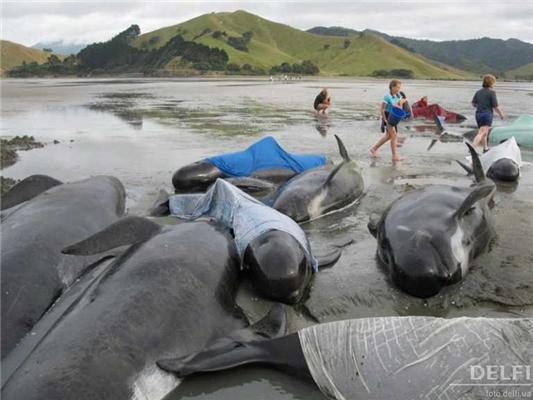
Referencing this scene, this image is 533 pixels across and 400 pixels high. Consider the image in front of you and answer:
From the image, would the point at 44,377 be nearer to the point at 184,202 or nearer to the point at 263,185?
the point at 184,202

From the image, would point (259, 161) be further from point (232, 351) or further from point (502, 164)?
point (232, 351)

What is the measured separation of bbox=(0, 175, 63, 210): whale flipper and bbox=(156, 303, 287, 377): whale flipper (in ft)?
12.2

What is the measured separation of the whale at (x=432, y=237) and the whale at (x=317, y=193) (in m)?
1.56

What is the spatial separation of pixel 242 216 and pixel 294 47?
184 meters

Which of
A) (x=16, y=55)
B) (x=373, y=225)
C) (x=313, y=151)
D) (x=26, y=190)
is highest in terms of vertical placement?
(x=16, y=55)

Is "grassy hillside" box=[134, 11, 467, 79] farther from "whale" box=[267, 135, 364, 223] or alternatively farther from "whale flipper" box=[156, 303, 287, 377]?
"whale flipper" box=[156, 303, 287, 377]

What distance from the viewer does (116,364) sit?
3.32m

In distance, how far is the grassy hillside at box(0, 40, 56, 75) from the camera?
126 m

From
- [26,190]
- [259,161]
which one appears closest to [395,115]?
[259,161]

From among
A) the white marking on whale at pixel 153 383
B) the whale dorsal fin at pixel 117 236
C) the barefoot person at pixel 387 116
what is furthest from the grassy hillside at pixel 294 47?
the white marking on whale at pixel 153 383

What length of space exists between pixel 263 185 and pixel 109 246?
458 cm

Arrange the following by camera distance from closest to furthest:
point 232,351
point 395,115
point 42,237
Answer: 1. point 232,351
2. point 42,237
3. point 395,115

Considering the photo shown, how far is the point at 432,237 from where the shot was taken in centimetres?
530

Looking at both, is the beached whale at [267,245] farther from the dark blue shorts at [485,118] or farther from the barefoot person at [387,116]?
the dark blue shorts at [485,118]
